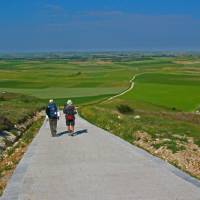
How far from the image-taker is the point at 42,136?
86.9 feet

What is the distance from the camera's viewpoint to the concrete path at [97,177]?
38.0 feet

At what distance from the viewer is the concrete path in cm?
1159

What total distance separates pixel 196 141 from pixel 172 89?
67691 millimetres

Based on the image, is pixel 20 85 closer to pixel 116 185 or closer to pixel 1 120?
pixel 1 120

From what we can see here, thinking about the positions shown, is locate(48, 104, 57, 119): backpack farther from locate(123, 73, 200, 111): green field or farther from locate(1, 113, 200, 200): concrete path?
locate(123, 73, 200, 111): green field

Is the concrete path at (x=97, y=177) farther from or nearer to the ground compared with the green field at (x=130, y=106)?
farther from the ground

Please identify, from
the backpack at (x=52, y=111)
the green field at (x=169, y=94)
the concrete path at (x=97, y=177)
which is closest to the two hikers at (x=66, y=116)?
the backpack at (x=52, y=111)

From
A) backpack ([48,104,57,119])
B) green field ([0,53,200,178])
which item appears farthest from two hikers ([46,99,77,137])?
green field ([0,53,200,178])

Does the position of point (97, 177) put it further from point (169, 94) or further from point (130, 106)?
point (169, 94)

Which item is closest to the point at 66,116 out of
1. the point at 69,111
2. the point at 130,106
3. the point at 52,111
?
the point at 69,111

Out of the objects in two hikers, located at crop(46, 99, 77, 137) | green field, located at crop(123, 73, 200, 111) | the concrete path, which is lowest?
green field, located at crop(123, 73, 200, 111)

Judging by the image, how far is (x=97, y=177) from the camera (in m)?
13.7

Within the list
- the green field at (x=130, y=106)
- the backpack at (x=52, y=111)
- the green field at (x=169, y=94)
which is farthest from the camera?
the green field at (x=169, y=94)

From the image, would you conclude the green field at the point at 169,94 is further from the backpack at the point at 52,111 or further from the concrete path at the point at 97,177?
the concrete path at the point at 97,177
